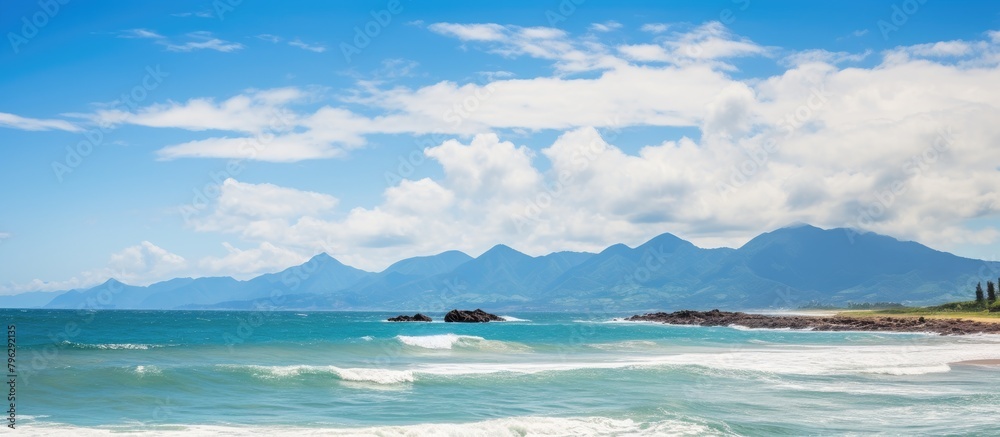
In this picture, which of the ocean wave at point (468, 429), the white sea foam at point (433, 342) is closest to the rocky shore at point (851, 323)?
the white sea foam at point (433, 342)

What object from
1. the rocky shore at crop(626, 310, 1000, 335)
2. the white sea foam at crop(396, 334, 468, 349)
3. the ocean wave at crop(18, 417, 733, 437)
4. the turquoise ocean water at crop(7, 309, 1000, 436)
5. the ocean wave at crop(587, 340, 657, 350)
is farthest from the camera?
the rocky shore at crop(626, 310, 1000, 335)

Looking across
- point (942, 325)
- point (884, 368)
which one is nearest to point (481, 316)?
point (942, 325)

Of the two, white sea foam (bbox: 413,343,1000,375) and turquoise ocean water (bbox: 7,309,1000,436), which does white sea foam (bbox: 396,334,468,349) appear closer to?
turquoise ocean water (bbox: 7,309,1000,436)

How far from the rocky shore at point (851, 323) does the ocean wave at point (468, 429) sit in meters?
59.4

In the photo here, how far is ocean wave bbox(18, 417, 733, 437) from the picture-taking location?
19859mm

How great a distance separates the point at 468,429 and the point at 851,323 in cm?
8413

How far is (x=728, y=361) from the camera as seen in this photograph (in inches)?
1593

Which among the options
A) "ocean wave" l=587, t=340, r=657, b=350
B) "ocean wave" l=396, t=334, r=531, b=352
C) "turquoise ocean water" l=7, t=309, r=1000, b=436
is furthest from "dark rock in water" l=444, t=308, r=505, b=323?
"turquoise ocean water" l=7, t=309, r=1000, b=436

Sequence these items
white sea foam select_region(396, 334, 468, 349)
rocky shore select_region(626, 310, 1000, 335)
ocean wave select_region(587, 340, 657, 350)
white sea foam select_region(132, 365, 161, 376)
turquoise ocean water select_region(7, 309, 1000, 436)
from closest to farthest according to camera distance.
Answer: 1. turquoise ocean water select_region(7, 309, 1000, 436)
2. white sea foam select_region(132, 365, 161, 376)
3. white sea foam select_region(396, 334, 468, 349)
4. ocean wave select_region(587, 340, 657, 350)
5. rocky shore select_region(626, 310, 1000, 335)

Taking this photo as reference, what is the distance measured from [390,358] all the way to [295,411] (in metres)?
18.6

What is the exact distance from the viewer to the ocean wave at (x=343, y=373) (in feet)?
102

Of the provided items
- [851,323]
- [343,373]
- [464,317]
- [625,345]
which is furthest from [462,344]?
[464,317]

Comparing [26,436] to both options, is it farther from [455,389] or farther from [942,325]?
[942,325]

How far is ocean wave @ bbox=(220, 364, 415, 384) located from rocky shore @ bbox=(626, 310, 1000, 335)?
191ft
